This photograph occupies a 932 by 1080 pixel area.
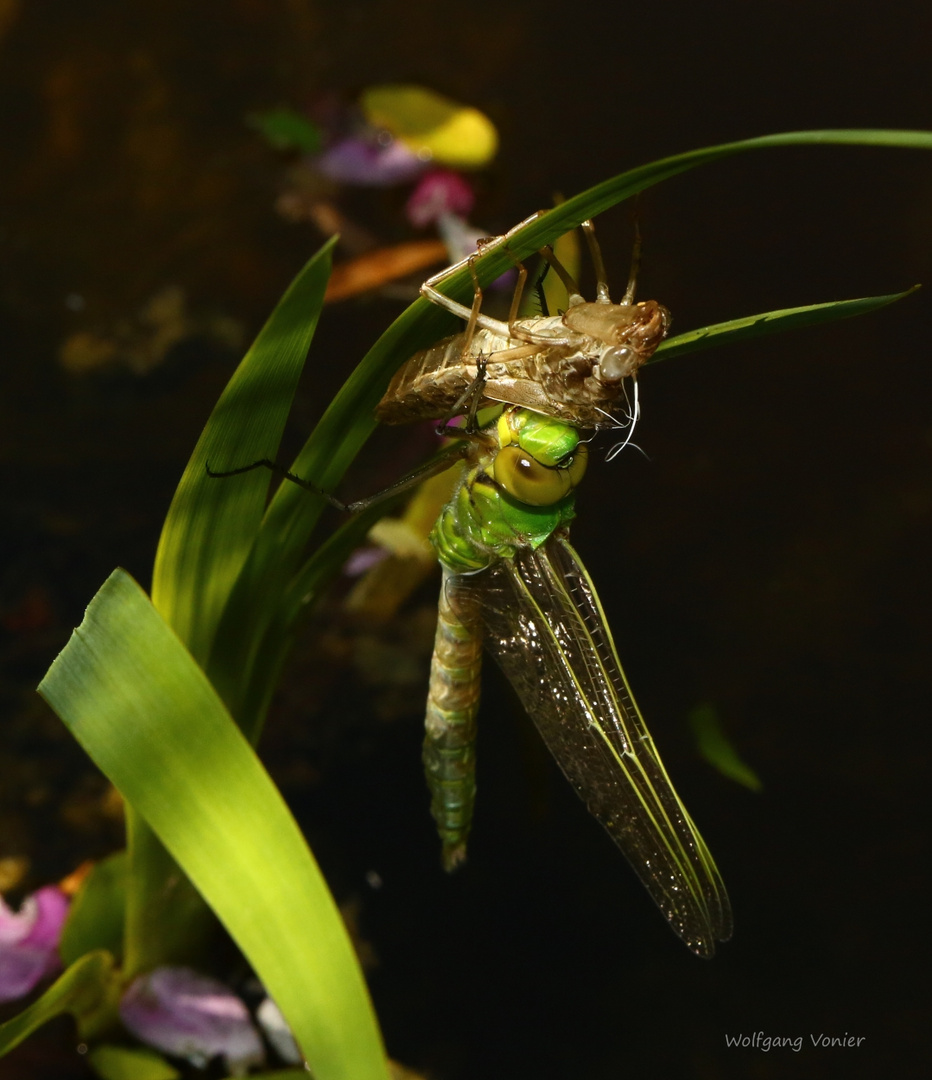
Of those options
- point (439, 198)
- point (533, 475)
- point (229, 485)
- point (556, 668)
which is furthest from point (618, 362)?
point (439, 198)

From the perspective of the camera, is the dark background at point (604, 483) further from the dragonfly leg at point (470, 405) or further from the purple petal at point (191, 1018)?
the dragonfly leg at point (470, 405)

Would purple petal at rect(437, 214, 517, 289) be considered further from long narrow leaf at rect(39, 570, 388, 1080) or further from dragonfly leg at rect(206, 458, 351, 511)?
long narrow leaf at rect(39, 570, 388, 1080)

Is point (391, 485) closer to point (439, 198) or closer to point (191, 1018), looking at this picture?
point (191, 1018)

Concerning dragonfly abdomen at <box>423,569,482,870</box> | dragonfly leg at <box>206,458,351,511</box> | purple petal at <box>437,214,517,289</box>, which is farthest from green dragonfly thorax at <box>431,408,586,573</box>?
purple petal at <box>437,214,517,289</box>

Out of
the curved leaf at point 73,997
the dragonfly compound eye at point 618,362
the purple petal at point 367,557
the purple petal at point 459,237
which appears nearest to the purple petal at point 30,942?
the curved leaf at point 73,997

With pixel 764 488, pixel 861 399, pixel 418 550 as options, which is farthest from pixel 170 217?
pixel 861 399

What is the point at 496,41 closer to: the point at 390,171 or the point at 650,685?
the point at 390,171

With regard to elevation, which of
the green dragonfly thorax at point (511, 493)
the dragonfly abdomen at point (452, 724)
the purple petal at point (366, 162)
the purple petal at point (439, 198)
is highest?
the purple petal at point (366, 162)
